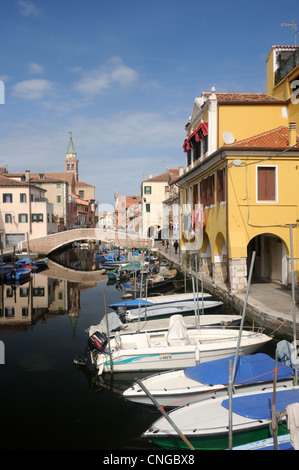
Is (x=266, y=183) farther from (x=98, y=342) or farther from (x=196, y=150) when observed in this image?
(x=98, y=342)

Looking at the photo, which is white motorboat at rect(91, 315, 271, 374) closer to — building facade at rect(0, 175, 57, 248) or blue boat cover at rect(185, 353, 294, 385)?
blue boat cover at rect(185, 353, 294, 385)

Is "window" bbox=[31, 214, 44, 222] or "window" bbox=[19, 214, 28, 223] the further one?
"window" bbox=[31, 214, 44, 222]

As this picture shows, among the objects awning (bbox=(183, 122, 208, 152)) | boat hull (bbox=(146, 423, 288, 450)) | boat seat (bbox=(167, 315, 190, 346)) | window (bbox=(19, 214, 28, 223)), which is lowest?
boat hull (bbox=(146, 423, 288, 450))

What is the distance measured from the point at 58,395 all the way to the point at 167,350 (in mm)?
2968

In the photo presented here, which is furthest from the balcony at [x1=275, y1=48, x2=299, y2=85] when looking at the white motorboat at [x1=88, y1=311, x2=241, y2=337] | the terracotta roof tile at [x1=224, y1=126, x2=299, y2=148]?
the white motorboat at [x1=88, y1=311, x2=241, y2=337]

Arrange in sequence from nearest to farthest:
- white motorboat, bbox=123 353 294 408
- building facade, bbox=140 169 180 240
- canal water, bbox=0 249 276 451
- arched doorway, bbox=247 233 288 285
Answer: canal water, bbox=0 249 276 451 < white motorboat, bbox=123 353 294 408 < arched doorway, bbox=247 233 288 285 < building facade, bbox=140 169 180 240

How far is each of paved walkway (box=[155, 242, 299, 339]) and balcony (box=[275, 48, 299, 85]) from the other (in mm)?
10140

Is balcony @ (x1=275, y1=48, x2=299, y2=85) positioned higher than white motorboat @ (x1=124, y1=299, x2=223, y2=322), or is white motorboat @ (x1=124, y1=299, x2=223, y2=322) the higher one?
balcony @ (x1=275, y1=48, x2=299, y2=85)

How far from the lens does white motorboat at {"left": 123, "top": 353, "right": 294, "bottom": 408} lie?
809 cm

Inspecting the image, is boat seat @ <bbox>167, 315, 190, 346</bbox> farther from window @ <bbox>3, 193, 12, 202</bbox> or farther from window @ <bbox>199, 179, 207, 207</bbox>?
window @ <bbox>3, 193, 12, 202</bbox>

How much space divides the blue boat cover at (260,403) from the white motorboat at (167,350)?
8.92 feet

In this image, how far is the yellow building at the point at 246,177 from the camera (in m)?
15.9

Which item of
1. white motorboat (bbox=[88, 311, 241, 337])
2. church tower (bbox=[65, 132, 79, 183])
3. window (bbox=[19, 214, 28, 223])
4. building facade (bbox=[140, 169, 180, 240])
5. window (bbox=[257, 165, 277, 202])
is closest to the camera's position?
white motorboat (bbox=[88, 311, 241, 337])

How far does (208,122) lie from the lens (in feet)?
61.1
